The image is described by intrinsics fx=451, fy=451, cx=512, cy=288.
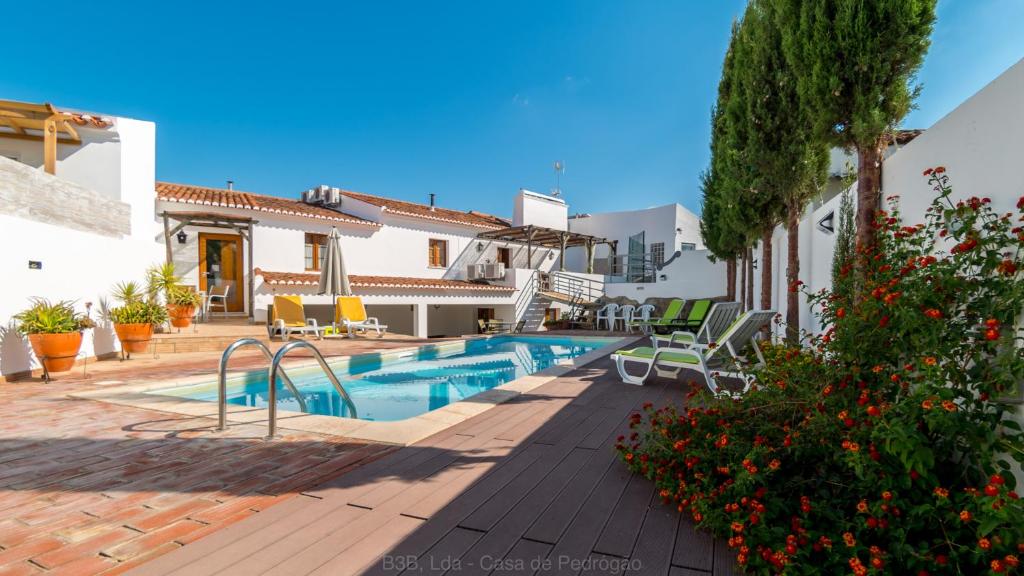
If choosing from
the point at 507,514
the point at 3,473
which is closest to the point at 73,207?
the point at 3,473

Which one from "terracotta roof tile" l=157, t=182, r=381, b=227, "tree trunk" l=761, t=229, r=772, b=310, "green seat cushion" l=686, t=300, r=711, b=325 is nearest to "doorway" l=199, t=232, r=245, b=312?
"terracotta roof tile" l=157, t=182, r=381, b=227

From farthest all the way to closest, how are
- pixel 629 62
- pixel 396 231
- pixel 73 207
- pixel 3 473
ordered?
pixel 396 231 < pixel 629 62 < pixel 73 207 < pixel 3 473

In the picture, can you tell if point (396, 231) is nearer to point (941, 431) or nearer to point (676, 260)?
point (676, 260)

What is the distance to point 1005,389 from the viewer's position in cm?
182

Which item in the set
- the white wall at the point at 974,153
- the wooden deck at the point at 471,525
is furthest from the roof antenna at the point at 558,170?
the wooden deck at the point at 471,525

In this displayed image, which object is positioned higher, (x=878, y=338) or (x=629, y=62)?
(x=629, y=62)

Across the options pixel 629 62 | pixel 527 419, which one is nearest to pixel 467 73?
pixel 629 62

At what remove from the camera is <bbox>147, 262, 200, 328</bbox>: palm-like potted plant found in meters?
9.90

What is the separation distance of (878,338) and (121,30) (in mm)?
21294

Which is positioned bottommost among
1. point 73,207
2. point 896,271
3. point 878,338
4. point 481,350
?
point 481,350

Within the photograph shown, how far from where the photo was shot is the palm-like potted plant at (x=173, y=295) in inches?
390

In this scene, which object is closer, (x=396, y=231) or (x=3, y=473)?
(x=3, y=473)

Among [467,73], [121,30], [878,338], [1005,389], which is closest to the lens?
[1005,389]

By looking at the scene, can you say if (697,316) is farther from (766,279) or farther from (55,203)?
(55,203)
